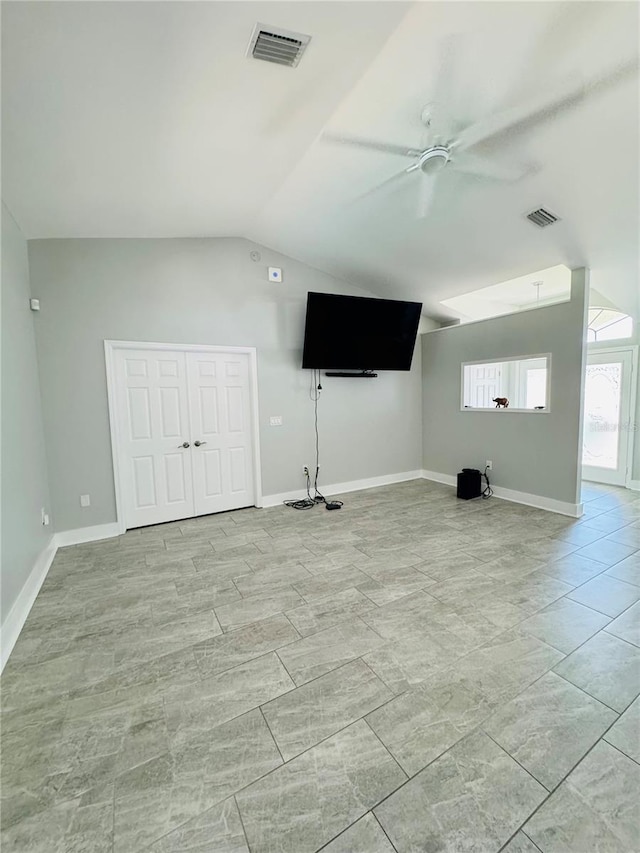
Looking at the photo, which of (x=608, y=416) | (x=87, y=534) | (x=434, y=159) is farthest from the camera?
(x=608, y=416)

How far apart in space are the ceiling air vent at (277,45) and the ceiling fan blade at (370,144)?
2.43 feet

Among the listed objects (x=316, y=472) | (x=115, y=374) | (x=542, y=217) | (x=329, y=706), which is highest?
(x=542, y=217)

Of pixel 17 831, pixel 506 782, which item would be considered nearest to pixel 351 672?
pixel 506 782

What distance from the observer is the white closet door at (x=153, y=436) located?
153 inches

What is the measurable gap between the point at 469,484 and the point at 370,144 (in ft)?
13.2

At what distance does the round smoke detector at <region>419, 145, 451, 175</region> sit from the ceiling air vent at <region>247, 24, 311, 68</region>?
40.0 inches

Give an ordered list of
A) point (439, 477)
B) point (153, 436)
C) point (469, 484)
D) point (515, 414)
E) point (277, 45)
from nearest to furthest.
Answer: point (277, 45), point (153, 436), point (515, 414), point (469, 484), point (439, 477)

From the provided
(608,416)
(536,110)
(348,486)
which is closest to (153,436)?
(348,486)

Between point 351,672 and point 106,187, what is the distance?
3807 mm

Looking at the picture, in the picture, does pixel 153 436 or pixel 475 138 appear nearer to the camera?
pixel 475 138

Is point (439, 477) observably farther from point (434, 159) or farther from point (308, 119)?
point (308, 119)

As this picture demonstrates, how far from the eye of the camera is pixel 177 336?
4.06 m

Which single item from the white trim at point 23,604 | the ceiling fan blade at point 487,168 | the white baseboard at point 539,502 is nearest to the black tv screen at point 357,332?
the ceiling fan blade at point 487,168

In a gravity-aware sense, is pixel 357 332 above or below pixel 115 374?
above
